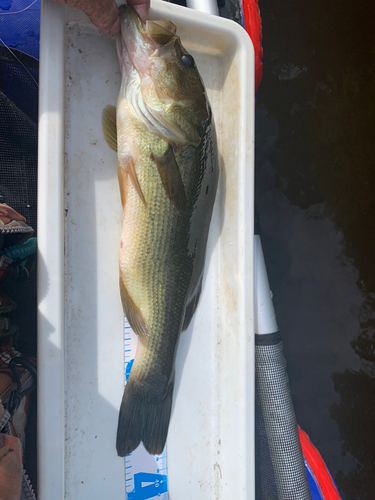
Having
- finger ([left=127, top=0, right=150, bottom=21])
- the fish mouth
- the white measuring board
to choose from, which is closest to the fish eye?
the fish mouth

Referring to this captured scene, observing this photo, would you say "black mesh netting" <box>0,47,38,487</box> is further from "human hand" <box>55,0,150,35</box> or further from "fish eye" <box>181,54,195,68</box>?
"fish eye" <box>181,54,195,68</box>

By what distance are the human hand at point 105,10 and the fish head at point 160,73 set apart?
0.10 feet

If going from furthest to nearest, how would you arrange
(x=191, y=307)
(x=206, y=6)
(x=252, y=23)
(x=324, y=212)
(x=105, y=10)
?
(x=324, y=212) < (x=252, y=23) < (x=206, y=6) < (x=191, y=307) < (x=105, y=10)

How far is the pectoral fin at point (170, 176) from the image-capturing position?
1083 millimetres

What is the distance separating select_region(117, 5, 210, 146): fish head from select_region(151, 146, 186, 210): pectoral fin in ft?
0.23

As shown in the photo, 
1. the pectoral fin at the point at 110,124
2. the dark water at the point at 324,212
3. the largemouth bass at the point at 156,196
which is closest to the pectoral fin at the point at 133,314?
the largemouth bass at the point at 156,196

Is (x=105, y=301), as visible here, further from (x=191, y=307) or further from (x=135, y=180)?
(x=135, y=180)

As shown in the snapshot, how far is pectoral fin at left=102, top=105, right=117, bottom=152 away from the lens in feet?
3.93

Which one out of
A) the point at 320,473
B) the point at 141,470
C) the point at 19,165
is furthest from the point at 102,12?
the point at 320,473

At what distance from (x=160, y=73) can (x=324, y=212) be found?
1591 millimetres

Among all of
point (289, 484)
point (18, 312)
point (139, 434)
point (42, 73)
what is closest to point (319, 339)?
point (289, 484)

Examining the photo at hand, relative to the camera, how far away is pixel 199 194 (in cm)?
117

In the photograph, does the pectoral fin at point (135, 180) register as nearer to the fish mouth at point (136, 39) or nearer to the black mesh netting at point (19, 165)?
the fish mouth at point (136, 39)

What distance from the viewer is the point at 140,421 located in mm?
1169
